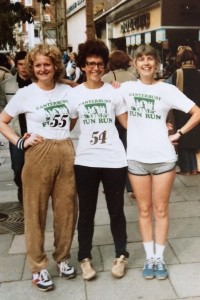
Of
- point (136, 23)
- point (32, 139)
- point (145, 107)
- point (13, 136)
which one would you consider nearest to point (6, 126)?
point (13, 136)

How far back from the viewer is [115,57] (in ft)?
17.6

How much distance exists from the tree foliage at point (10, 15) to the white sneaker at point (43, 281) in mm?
4144

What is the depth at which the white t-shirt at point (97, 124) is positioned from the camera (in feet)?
10.6

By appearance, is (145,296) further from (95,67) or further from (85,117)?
(95,67)

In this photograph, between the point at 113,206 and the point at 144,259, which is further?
the point at 144,259

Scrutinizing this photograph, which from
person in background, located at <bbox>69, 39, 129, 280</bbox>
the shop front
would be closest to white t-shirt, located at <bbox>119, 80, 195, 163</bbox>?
person in background, located at <bbox>69, 39, 129, 280</bbox>

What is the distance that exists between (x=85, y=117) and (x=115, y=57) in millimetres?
2337

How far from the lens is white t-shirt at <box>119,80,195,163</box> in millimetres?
3227

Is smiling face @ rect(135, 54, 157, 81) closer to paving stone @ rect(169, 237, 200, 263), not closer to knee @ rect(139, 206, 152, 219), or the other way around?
knee @ rect(139, 206, 152, 219)

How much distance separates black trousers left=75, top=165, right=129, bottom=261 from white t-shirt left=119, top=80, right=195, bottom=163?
0.81 ft

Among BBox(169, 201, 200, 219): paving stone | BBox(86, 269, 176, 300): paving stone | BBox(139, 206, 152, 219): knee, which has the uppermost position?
BBox(139, 206, 152, 219): knee

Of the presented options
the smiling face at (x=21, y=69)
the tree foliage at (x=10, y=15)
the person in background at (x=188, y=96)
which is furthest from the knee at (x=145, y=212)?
the tree foliage at (x=10, y=15)

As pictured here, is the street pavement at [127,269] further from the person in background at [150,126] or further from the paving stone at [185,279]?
the person in background at [150,126]

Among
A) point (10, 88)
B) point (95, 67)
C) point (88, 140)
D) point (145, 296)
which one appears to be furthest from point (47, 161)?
point (10, 88)
